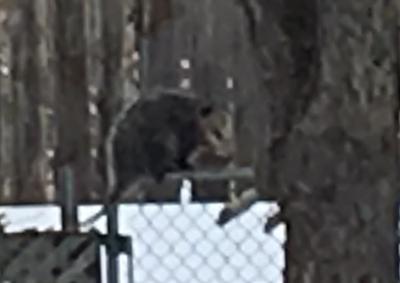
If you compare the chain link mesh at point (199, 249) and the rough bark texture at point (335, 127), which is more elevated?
the rough bark texture at point (335, 127)

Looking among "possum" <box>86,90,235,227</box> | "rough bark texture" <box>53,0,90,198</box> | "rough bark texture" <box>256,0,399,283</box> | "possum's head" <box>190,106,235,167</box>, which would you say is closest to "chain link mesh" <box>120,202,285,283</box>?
"rough bark texture" <box>53,0,90,198</box>

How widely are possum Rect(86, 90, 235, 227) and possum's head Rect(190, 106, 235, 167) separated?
195mm

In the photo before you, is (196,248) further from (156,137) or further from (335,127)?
(335,127)

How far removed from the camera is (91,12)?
2.56 meters

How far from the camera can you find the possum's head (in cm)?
213

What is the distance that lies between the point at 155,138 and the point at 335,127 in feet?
2.10

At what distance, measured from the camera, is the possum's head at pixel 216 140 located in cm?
213

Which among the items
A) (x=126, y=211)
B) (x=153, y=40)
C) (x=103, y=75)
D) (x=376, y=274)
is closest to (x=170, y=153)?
Answer: (x=376, y=274)

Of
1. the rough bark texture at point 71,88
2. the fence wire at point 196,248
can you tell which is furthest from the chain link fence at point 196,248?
the rough bark texture at point 71,88

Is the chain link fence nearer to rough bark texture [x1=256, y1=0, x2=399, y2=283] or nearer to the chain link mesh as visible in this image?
the chain link mesh

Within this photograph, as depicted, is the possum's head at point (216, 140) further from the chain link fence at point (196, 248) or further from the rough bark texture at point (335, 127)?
the rough bark texture at point (335, 127)

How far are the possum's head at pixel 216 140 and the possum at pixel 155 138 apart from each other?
195 millimetres

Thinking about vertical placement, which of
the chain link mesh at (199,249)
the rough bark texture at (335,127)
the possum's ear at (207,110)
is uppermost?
the rough bark texture at (335,127)

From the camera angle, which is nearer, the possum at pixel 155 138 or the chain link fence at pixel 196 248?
the possum at pixel 155 138
